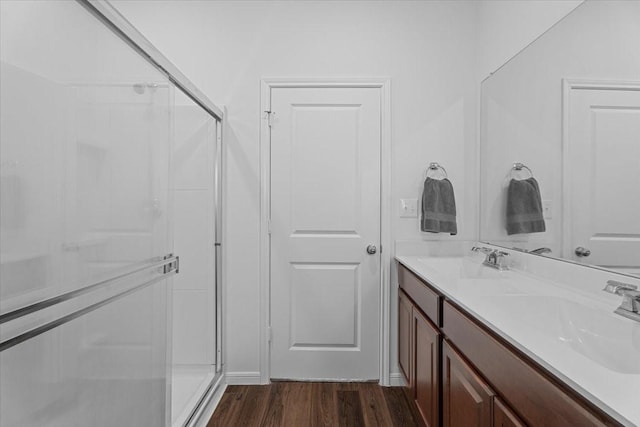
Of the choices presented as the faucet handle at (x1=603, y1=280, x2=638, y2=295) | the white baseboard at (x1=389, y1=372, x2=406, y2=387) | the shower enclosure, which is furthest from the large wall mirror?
the shower enclosure

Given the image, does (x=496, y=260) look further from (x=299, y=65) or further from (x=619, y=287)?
(x=299, y=65)

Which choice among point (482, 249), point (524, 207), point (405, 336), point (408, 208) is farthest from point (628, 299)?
point (408, 208)

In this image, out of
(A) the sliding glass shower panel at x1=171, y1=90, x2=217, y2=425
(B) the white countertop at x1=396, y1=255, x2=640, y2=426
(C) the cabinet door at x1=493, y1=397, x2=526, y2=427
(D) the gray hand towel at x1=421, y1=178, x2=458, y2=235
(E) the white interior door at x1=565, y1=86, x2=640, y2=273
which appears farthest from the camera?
(D) the gray hand towel at x1=421, y1=178, x2=458, y2=235

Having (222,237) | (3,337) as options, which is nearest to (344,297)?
(222,237)

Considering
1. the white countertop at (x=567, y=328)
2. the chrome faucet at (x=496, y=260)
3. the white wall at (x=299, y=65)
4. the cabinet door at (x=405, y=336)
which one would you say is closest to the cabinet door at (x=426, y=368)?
the cabinet door at (x=405, y=336)

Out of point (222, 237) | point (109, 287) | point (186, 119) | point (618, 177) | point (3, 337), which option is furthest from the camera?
point (222, 237)

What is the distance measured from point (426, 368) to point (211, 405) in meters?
1.26

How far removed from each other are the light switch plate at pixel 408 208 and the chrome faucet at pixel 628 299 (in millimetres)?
1256

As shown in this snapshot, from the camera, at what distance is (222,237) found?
7.30 ft

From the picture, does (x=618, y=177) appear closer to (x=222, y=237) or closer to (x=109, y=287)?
(x=109, y=287)

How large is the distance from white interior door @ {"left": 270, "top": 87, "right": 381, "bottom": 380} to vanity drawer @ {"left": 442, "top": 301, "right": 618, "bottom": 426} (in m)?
1.09

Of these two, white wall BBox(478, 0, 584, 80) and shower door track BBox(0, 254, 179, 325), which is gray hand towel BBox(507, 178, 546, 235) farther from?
shower door track BBox(0, 254, 179, 325)

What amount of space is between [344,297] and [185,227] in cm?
110

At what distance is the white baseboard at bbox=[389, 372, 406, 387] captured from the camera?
223 centimetres
